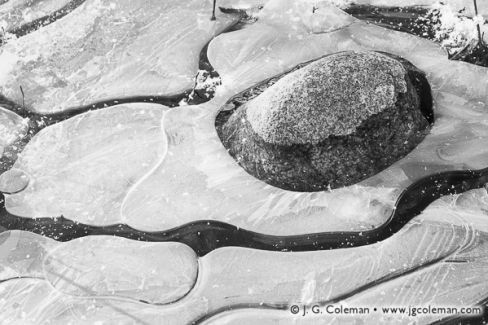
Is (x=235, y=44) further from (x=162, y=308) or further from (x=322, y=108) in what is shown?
(x=162, y=308)

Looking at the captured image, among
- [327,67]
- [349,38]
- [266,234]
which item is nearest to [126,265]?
[266,234]

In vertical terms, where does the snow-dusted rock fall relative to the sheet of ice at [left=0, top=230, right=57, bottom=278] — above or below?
below

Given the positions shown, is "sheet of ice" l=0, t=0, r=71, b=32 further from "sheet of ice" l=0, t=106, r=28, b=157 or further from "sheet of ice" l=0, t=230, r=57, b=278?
"sheet of ice" l=0, t=230, r=57, b=278

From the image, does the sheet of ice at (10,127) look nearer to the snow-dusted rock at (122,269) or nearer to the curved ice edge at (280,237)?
the curved ice edge at (280,237)

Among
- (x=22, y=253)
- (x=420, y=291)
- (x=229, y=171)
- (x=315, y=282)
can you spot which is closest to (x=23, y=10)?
(x=22, y=253)

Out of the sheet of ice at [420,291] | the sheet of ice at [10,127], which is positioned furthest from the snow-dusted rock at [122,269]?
the sheet of ice at [10,127]

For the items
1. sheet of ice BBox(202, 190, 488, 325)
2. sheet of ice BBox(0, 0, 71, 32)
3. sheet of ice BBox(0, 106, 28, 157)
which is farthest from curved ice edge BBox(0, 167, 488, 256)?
sheet of ice BBox(0, 0, 71, 32)
